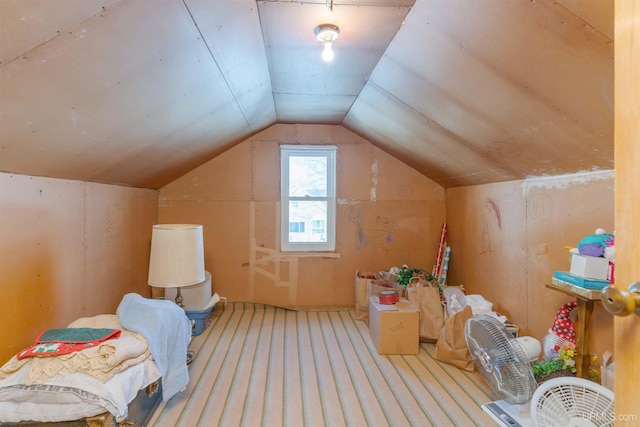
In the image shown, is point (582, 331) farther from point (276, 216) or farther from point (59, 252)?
point (59, 252)

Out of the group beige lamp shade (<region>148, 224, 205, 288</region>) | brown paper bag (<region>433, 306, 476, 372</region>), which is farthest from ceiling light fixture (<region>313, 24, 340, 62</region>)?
brown paper bag (<region>433, 306, 476, 372</region>)

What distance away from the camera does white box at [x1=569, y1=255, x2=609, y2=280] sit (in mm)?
1697

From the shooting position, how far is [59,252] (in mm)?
2100

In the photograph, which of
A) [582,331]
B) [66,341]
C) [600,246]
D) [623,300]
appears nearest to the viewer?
[623,300]

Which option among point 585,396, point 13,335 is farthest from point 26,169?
point 585,396

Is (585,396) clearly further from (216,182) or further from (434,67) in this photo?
(216,182)

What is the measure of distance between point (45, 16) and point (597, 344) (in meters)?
2.98

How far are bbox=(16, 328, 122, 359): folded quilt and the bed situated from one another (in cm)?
2

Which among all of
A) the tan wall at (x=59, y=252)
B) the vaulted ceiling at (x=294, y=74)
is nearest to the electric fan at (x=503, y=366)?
the vaulted ceiling at (x=294, y=74)

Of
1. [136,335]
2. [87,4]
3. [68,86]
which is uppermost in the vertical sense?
[87,4]

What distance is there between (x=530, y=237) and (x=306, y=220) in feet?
7.65

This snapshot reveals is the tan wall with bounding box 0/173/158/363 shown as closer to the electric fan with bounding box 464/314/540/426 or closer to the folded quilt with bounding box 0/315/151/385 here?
the folded quilt with bounding box 0/315/151/385

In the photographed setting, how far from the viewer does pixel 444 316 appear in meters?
2.87

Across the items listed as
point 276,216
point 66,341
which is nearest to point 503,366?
point 66,341
